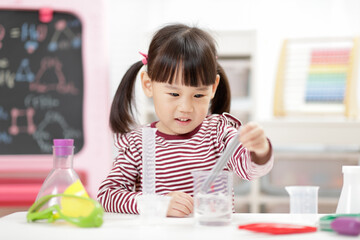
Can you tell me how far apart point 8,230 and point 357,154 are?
87.5 inches

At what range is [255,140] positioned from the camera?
2.53ft

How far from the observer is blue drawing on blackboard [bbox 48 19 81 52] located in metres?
2.41

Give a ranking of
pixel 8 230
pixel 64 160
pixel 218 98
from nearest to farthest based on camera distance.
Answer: pixel 8 230
pixel 64 160
pixel 218 98

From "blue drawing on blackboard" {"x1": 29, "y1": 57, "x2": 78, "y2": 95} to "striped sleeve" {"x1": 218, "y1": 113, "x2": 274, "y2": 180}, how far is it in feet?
4.57

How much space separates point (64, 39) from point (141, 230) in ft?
6.23

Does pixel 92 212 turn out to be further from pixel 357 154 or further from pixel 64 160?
pixel 357 154

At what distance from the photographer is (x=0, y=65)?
2387 mm

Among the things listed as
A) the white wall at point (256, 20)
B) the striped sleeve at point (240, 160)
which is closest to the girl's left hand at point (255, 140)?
the striped sleeve at point (240, 160)

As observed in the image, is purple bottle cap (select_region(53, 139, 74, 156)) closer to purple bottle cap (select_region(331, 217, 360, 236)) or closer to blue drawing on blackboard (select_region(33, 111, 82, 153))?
purple bottle cap (select_region(331, 217, 360, 236))

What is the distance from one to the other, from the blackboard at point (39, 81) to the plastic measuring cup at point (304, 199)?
1469mm

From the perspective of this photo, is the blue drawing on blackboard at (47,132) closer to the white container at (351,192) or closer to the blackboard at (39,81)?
the blackboard at (39,81)

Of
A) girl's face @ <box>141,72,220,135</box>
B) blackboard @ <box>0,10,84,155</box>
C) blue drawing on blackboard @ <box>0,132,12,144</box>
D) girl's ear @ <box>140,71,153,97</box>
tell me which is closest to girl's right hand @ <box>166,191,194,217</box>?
girl's face @ <box>141,72,220,135</box>

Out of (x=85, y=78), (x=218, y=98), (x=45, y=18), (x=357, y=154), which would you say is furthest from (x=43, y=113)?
(x=357, y=154)

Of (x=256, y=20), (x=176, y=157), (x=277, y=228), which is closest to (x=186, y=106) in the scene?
(x=176, y=157)
